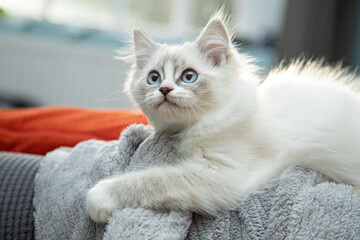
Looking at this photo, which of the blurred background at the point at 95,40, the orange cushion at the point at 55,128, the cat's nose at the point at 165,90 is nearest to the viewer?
the cat's nose at the point at 165,90

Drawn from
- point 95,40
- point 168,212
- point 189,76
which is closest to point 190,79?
point 189,76

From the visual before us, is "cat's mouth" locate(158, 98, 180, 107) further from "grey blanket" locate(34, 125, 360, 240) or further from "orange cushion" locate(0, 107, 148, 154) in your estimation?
"orange cushion" locate(0, 107, 148, 154)

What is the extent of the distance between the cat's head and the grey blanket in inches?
3.5

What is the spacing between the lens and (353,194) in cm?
76

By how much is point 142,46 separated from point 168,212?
1.95 feet

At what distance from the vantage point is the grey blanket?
70 cm

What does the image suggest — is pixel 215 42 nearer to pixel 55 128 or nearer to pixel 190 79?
pixel 190 79

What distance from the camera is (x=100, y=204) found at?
760 mm

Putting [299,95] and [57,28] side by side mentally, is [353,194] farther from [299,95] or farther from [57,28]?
[57,28]

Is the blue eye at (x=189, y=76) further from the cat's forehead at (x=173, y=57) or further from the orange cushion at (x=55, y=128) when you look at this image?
the orange cushion at (x=55, y=128)

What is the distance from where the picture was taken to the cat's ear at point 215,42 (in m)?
1.01

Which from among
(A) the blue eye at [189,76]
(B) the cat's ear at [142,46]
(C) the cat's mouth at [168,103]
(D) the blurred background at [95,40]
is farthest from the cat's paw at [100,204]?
(D) the blurred background at [95,40]

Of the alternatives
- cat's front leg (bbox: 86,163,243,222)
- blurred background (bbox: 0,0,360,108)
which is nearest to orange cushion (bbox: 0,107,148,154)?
cat's front leg (bbox: 86,163,243,222)

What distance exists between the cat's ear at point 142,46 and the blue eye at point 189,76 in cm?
19
